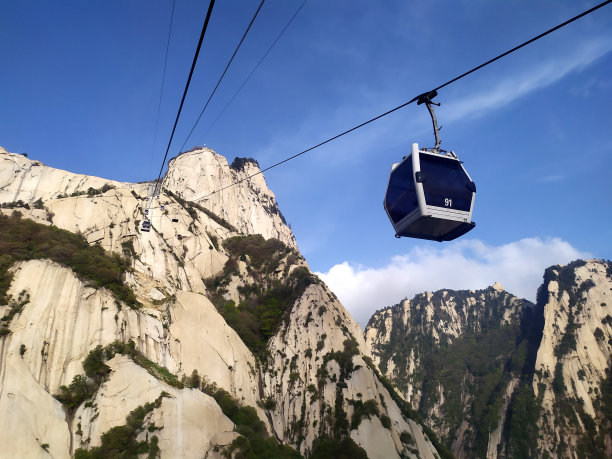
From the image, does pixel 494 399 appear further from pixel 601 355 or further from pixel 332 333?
pixel 332 333

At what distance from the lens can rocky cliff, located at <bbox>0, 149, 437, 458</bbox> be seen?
2533 cm

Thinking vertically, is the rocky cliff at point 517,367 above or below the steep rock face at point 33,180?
below

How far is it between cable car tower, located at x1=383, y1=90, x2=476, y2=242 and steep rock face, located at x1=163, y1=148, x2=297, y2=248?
73803 mm

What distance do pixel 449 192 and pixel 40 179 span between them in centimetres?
7630

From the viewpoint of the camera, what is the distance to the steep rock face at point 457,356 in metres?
93.9

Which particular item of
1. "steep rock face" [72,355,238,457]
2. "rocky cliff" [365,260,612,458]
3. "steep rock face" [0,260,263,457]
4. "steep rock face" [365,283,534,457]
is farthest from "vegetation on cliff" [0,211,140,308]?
"steep rock face" [365,283,534,457]

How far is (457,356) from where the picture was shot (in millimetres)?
118875

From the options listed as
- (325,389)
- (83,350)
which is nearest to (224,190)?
(325,389)

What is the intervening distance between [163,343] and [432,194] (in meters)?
31.6

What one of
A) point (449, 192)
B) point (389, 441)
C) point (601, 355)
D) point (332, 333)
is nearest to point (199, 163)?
point (332, 333)

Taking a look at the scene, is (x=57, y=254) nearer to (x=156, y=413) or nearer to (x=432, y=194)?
(x=156, y=413)

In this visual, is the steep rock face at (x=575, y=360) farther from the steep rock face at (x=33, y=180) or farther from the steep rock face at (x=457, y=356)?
the steep rock face at (x=33, y=180)

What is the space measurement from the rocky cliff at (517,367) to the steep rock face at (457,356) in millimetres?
307

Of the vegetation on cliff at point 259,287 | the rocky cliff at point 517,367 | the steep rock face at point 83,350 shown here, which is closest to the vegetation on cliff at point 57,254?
the steep rock face at point 83,350
